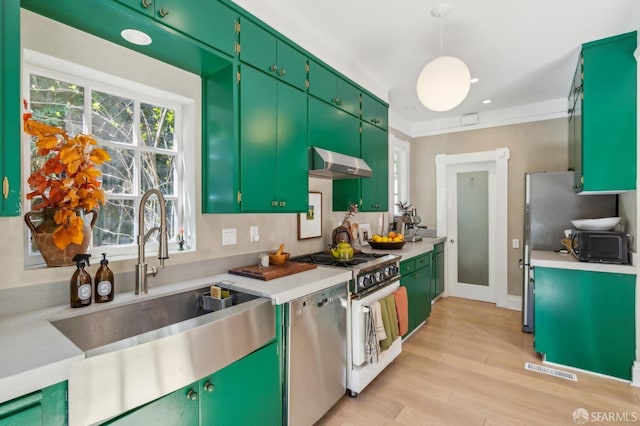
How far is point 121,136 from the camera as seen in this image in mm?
1910

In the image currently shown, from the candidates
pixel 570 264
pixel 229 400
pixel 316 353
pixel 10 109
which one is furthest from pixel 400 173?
pixel 10 109

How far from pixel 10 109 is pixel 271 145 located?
1.31 metres

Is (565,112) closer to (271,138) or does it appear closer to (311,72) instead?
(311,72)

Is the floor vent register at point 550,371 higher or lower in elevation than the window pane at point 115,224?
lower

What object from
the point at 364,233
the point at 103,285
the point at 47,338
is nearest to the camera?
the point at 47,338

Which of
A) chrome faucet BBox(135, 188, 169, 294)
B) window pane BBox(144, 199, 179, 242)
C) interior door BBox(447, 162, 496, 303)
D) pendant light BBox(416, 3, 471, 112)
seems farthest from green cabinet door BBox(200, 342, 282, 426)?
interior door BBox(447, 162, 496, 303)

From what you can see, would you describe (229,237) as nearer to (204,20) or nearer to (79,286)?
(79,286)

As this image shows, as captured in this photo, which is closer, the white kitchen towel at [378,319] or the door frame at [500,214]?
the white kitchen towel at [378,319]

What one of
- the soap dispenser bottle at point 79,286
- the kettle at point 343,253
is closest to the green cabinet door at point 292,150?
the kettle at point 343,253

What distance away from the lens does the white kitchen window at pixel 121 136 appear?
1.60 meters

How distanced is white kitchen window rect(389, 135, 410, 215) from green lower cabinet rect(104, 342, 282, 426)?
356 centimetres

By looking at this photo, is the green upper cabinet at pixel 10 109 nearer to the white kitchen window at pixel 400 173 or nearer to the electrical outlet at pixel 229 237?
the electrical outlet at pixel 229 237

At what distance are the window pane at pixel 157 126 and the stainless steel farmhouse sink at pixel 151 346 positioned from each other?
3.20 feet

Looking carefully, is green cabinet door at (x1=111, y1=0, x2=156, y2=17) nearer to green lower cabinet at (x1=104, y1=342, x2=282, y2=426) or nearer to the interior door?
green lower cabinet at (x1=104, y1=342, x2=282, y2=426)
